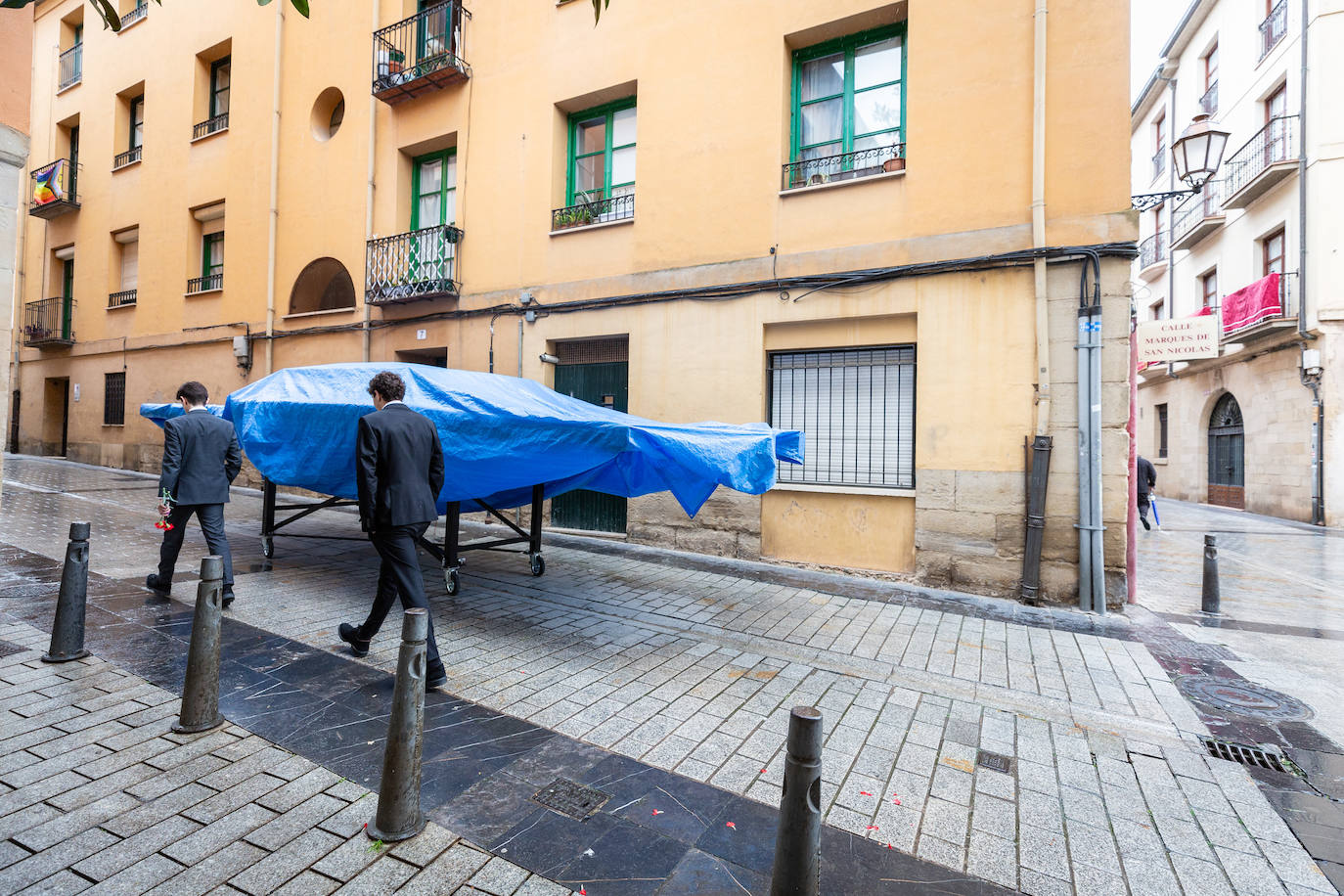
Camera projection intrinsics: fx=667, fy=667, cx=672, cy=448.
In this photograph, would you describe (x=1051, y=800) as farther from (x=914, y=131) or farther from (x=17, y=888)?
(x=914, y=131)

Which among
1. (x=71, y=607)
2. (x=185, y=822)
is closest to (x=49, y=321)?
(x=71, y=607)

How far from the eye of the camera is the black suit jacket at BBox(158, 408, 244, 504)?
5539 millimetres

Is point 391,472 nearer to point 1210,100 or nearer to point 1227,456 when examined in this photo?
point 1227,456

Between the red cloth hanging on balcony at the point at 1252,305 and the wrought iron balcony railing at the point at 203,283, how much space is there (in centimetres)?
2417

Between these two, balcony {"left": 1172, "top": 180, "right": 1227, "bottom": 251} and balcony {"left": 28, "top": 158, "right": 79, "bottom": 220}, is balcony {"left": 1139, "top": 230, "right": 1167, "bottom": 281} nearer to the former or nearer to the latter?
balcony {"left": 1172, "top": 180, "right": 1227, "bottom": 251}

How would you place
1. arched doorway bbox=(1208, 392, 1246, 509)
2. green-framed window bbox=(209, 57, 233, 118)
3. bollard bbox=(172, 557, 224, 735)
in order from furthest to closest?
1. arched doorway bbox=(1208, 392, 1246, 509)
2. green-framed window bbox=(209, 57, 233, 118)
3. bollard bbox=(172, 557, 224, 735)

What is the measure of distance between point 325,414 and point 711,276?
5074 millimetres

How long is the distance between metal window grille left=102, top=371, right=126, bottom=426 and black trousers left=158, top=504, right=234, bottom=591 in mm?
13996

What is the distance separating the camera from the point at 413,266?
11.6 meters

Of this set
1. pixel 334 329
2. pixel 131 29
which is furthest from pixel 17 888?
pixel 131 29

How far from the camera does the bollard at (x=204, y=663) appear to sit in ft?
11.1

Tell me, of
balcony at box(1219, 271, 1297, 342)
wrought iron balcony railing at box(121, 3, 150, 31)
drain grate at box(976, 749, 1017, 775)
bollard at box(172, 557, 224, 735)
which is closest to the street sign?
drain grate at box(976, 749, 1017, 775)

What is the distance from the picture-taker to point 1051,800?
3139mm

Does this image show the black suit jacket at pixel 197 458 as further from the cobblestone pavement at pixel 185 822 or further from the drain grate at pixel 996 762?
the drain grate at pixel 996 762
